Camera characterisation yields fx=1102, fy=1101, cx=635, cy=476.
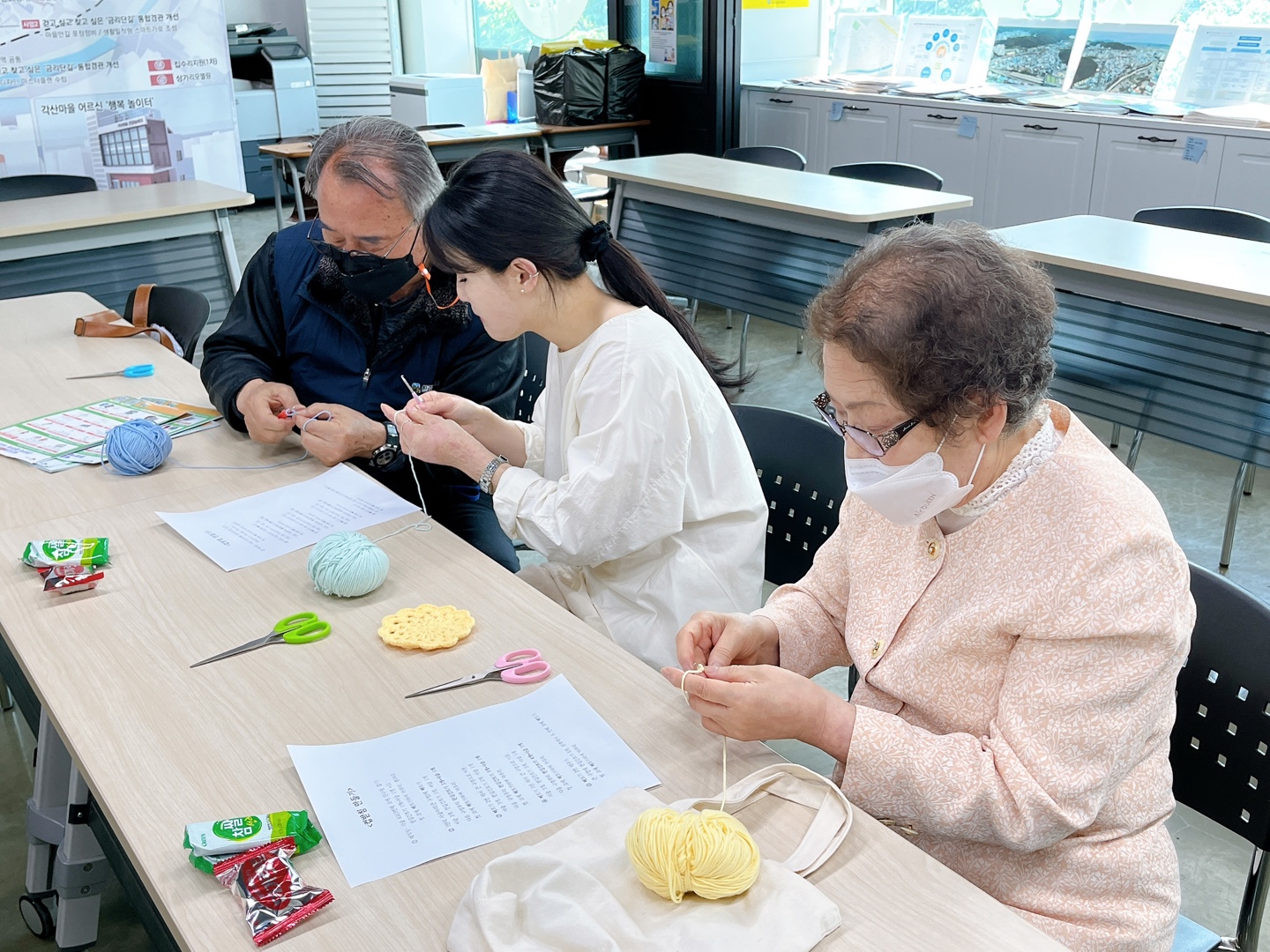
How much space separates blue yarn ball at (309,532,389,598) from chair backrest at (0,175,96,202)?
11.4ft

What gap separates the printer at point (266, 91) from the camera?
26.6 ft

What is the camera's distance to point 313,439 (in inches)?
75.5

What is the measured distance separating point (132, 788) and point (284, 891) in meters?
0.26

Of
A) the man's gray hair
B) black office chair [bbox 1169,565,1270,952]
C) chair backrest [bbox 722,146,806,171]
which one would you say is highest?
the man's gray hair

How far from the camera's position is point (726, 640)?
1.28 m

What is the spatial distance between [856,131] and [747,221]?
90.1 inches

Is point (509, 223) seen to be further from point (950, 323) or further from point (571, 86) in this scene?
point (571, 86)

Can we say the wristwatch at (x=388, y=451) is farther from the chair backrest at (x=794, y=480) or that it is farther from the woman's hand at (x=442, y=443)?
the chair backrest at (x=794, y=480)

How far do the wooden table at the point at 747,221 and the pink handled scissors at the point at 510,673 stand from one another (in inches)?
105

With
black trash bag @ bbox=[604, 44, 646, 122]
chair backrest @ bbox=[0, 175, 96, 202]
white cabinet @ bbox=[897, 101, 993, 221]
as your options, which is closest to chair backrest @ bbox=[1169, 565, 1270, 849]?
chair backrest @ bbox=[0, 175, 96, 202]

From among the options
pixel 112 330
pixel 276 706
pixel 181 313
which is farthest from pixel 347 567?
pixel 181 313

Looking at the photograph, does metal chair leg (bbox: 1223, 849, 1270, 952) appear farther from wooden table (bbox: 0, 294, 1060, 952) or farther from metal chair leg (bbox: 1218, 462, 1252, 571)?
metal chair leg (bbox: 1218, 462, 1252, 571)

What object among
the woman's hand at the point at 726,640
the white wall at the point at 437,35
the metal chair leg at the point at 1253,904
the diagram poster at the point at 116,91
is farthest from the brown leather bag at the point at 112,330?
the white wall at the point at 437,35

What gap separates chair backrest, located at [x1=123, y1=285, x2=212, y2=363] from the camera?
2.81 meters
